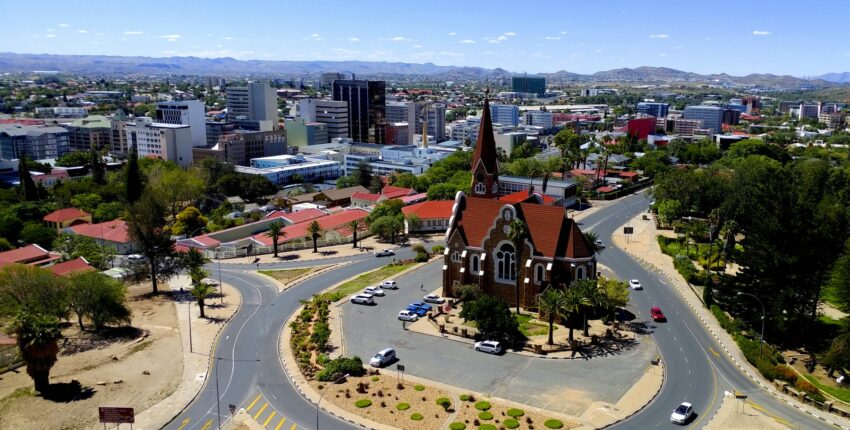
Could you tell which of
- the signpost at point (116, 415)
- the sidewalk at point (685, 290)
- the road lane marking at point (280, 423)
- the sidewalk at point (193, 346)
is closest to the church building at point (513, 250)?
the sidewalk at point (685, 290)

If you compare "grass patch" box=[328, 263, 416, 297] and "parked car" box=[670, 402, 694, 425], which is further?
"grass patch" box=[328, 263, 416, 297]

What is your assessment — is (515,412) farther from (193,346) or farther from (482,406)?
(193,346)

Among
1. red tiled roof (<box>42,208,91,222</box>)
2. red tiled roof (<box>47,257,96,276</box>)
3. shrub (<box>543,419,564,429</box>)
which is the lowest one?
shrub (<box>543,419,564,429</box>)

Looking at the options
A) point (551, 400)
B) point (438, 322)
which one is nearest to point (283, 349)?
point (438, 322)

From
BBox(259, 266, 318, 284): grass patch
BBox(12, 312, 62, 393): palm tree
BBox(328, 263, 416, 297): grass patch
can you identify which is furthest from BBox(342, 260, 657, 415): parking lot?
BBox(12, 312, 62, 393): palm tree

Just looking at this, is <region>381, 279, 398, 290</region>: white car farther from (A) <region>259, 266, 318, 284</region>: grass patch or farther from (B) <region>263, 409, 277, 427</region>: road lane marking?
(B) <region>263, 409, 277, 427</region>: road lane marking

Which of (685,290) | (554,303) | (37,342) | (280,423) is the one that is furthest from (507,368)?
(37,342)
